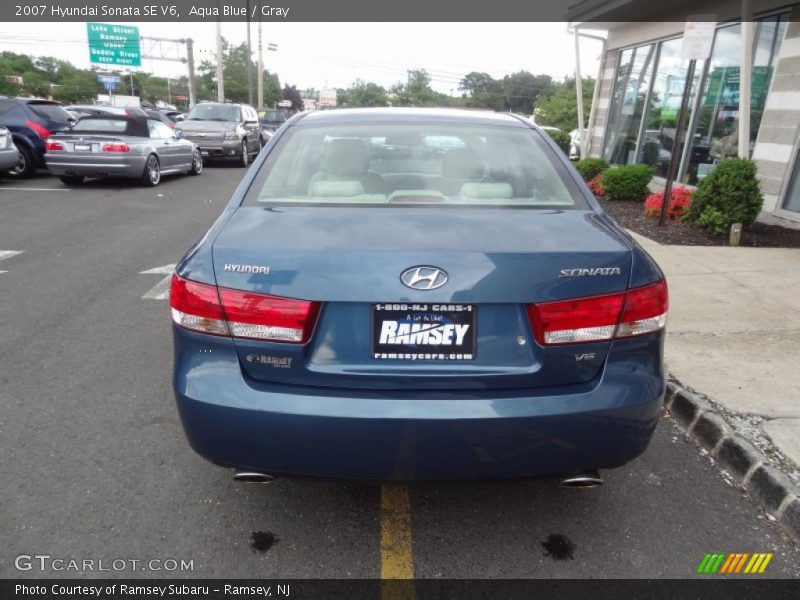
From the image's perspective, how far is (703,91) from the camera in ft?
37.6

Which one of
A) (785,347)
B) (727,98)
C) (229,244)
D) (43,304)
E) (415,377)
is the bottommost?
(43,304)

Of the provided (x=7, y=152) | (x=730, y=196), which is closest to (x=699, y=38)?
(x=730, y=196)

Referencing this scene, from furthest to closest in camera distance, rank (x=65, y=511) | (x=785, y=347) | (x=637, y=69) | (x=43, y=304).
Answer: (x=637, y=69)
(x=43, y=304)
(x=785, y=347)
(x=65, y=511)

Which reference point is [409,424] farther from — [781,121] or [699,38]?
[781,121]

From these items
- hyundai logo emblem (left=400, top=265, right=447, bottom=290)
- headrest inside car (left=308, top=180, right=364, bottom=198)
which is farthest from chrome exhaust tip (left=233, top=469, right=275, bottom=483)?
headrest inside car (left=308, top=180, right=364, bottom=198)

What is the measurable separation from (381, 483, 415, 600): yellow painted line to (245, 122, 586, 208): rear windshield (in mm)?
1306

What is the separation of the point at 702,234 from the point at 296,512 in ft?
24.1

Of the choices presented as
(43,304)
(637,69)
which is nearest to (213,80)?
(637,69)

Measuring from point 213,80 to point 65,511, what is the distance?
7532cm

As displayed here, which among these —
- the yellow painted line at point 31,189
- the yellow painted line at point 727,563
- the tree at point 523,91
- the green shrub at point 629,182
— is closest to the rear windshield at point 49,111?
the yellow painted line at point 31,189

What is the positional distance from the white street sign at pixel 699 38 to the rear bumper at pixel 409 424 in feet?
22.0

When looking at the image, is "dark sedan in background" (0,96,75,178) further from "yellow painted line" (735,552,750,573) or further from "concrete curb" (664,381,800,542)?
"yellow painted line" (735,552,750,573)
